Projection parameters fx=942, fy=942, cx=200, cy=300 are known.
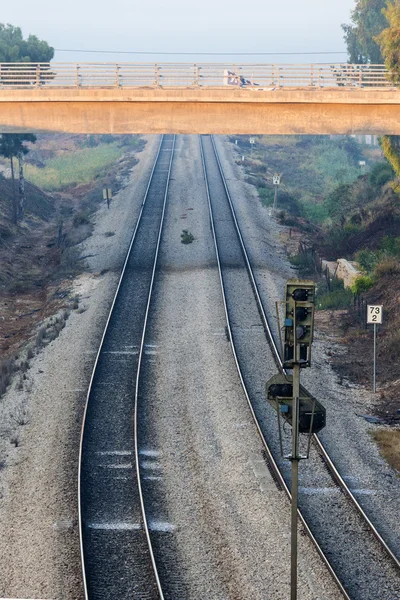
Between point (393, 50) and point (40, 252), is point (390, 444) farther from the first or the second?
point (40, 252)

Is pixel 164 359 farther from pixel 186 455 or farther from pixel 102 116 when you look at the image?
pixel 102 116

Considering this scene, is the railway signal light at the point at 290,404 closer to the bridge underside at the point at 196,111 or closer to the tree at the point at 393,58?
the bridge underside at the point at 196,111

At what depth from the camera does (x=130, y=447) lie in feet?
64.6

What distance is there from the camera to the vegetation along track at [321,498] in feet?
47.8

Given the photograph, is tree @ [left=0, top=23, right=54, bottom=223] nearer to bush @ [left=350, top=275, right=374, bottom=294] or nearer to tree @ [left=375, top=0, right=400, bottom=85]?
tree @ [left=375, top=0, right=400, bottom=85]

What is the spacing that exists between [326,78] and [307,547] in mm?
23862

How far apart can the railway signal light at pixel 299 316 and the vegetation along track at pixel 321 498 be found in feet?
14.5

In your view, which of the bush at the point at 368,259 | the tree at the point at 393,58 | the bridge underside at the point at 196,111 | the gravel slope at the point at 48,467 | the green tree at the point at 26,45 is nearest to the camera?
the gravel slope at the point at 48,467

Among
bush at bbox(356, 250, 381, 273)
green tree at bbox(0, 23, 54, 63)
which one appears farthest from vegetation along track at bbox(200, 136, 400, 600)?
green tree at bbox(0, 23, 54, 63)

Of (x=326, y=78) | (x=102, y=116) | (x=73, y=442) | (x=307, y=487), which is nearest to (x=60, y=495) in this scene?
(x=73, y=442)

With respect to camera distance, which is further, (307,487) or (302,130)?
(302,130)

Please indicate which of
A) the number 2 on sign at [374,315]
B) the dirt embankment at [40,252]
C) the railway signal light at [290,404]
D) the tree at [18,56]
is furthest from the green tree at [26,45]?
the railway signal light at [290,404]

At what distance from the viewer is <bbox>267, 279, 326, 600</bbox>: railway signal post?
37.3 ft

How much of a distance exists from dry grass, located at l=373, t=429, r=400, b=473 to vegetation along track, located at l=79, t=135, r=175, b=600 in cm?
532
